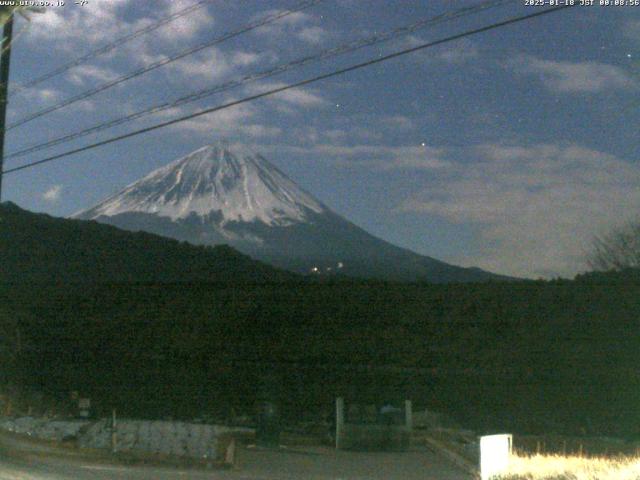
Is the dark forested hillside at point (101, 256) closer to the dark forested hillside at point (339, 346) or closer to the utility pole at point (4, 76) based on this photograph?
the dark forested hillside at point (339, 346)

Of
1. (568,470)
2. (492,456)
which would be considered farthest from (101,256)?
(568,470)

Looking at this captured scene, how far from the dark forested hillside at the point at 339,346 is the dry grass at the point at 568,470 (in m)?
12.7

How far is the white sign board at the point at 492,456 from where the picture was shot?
39.5 feet

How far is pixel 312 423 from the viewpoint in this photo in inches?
998

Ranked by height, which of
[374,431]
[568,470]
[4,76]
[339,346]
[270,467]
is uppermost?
[4,76]

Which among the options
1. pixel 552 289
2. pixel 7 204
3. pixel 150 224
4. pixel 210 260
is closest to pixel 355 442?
pixel 552 289

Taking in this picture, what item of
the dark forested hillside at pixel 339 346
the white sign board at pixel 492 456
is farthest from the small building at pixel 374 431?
the white sign board at pixel 492 456

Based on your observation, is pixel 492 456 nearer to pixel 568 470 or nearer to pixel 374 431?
pixel 568 470

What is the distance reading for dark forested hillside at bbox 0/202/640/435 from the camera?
26.9 meters

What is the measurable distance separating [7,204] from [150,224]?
2527 cm

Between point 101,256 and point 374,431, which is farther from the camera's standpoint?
point 101,256

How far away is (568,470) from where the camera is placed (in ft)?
36.2

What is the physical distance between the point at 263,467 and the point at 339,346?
1381 centimetres

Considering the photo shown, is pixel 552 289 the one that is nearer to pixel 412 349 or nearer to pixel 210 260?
pixel 412 349
